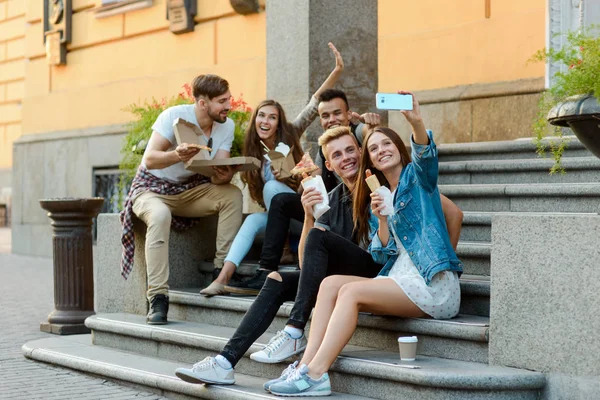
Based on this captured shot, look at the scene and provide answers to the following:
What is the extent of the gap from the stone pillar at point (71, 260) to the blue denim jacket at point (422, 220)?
3376mm

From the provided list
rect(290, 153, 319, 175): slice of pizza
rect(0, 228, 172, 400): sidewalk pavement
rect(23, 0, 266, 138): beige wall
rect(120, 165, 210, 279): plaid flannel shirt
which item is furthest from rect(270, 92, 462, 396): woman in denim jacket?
rect(23, 0, 266, 138): beige wall

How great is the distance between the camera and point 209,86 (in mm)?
7008

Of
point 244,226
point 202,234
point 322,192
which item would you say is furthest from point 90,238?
point 322,192

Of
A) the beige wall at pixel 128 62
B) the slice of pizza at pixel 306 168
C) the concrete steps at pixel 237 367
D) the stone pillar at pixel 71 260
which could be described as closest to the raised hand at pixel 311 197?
the slice of pizza at pixel 306 168

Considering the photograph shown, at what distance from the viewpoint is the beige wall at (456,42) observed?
31.1 ft

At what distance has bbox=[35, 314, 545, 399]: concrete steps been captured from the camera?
4.73 metres

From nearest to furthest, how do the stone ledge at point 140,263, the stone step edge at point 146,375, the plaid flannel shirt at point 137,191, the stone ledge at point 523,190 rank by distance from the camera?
the stone step edge at point 146,375
the stone ledge at point 523,190
the plaid flannel shirt at point 137,191
the stone ledge at point 140,263

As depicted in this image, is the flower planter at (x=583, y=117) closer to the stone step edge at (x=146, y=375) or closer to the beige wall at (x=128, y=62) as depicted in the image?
the stone step edge at (x=146, y=375)

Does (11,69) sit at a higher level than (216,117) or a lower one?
higher

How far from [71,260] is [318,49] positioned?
252 cm

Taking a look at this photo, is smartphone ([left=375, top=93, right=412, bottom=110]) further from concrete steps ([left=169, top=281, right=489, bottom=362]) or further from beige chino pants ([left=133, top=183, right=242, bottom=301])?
beige chino pants ([left=133, top=183, right=242, bottom=301])

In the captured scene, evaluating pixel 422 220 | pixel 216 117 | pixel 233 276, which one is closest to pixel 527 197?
pixel 422 220

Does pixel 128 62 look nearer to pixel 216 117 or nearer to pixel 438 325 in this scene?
pixel 216 117

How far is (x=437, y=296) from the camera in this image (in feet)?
17.1
